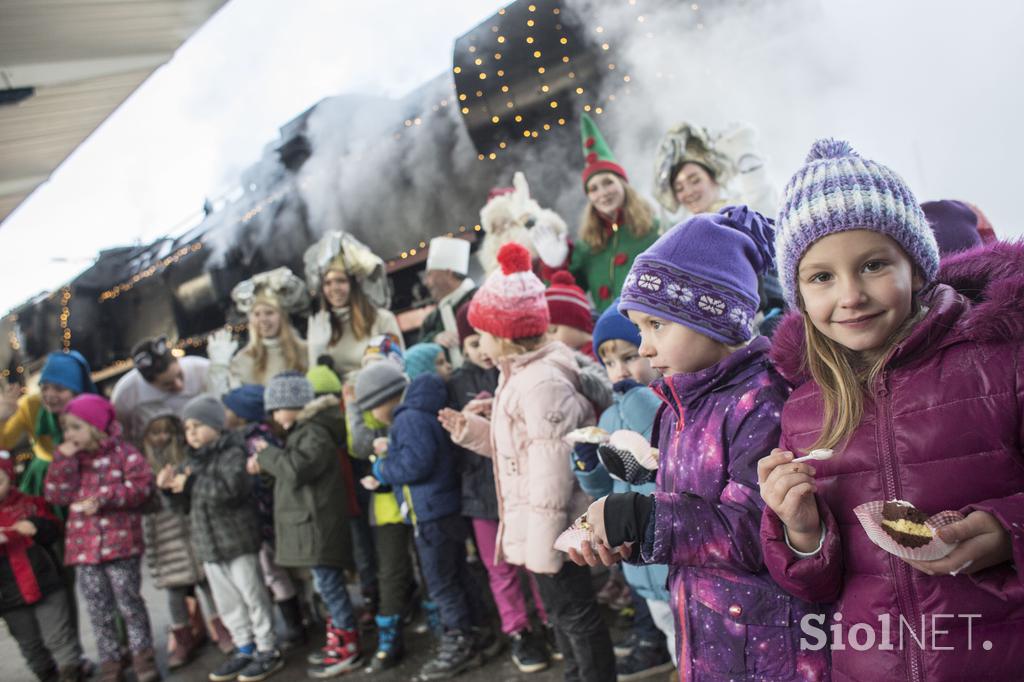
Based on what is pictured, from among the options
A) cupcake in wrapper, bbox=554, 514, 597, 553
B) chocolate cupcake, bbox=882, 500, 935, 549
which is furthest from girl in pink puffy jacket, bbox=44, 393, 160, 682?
chocolate cupcake, bbox=882, 500, 935, 549

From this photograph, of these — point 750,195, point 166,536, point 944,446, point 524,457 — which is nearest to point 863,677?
point 944,446

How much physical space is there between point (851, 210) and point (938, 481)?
49cm

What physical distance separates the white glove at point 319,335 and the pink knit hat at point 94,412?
4.38 ft

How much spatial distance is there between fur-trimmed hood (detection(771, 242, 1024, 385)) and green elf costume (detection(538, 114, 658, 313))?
2.43 metres

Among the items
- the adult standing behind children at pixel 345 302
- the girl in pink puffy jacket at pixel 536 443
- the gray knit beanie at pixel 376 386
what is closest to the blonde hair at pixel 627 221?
the girl in pink puffy jacket at pixel 536 443

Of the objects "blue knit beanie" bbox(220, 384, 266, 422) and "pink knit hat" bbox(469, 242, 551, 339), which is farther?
"blue knit beanie" bbox(220, 384, 266, 422)

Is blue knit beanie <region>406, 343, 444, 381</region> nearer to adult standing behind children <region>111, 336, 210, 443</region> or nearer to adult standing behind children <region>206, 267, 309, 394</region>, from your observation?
adult standing behind children <region>206, 267, 309, 394</region>

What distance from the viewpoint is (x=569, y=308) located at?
350 centimetres

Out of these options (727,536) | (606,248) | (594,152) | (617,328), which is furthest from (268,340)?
(727,536)

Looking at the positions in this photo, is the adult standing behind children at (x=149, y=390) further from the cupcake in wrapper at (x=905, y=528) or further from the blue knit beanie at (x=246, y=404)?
the cupcake in wrapper at (x=905, y=528)

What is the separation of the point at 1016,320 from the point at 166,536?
4946 mm

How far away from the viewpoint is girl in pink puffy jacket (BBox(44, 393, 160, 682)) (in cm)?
442

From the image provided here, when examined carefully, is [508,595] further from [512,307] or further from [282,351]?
[282,351]

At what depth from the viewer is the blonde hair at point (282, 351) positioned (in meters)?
5.45
